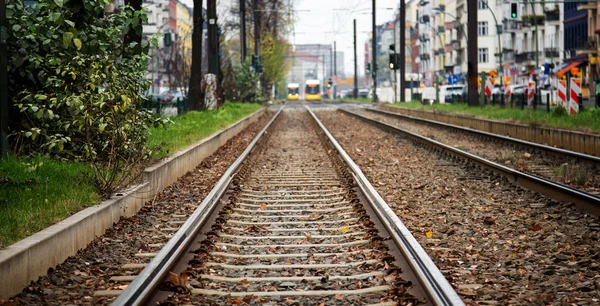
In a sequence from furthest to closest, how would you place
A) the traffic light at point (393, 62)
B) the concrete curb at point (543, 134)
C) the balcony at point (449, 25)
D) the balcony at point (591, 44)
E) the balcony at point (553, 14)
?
the balcony at point (449, 25) → the balcony at point (553, 14) → the balcony at point (591, 44) → the traffic light at point (393, 62) → the concrete curb at point (543, 134)

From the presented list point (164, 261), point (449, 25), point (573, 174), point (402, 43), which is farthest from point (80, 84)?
point (449, 25)

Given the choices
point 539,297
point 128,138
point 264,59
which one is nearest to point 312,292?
point 539,297

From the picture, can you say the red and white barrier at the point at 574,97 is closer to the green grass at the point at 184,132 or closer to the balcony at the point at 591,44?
the green grass at the point at 184,132

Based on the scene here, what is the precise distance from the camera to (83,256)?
8.95 meters

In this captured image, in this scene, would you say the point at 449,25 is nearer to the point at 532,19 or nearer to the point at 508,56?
the point at 508,56

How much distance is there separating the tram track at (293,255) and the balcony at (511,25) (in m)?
96.6

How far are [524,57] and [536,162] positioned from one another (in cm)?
8624

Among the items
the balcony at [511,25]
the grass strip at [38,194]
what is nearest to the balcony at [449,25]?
the balcony at [511,25]

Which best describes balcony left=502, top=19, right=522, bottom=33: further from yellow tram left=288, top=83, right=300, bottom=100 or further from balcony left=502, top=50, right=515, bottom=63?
yellow tram left=288, top=83, right=300, bottom=100

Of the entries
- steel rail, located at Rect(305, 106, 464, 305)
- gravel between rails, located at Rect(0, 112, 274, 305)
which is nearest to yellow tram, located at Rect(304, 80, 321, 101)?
gravel between rails, located at Rect(0, 112, 274, 305)

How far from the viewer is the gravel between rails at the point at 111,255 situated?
287 inches

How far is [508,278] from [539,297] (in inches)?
31.6

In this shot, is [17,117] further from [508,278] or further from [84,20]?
[508,278]

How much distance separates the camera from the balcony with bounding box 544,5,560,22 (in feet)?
300
